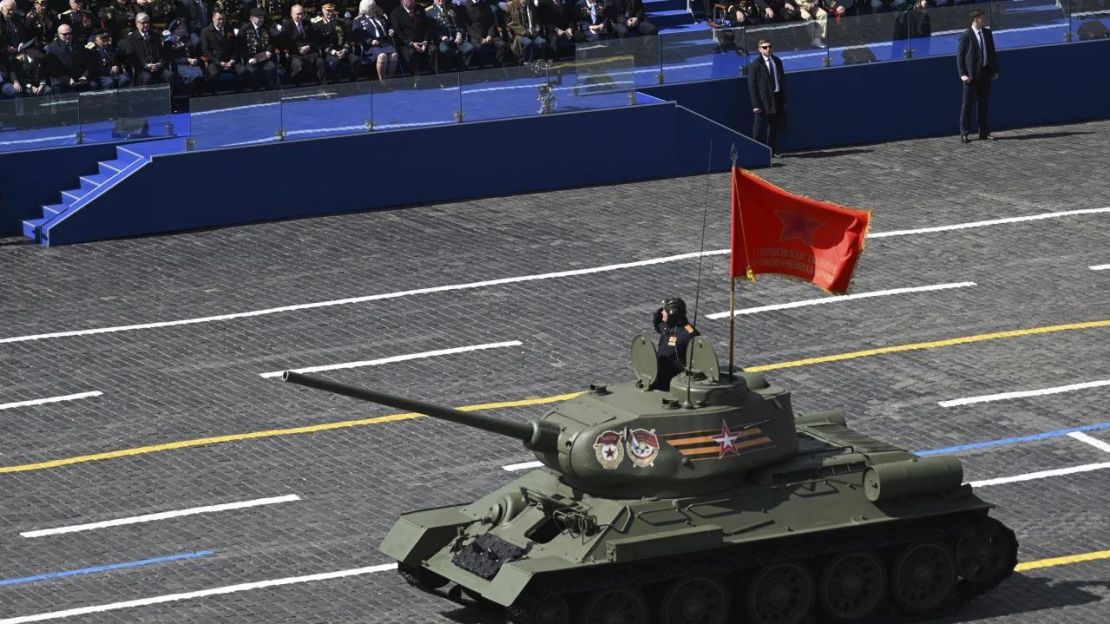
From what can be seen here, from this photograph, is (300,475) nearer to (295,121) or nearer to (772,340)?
(772,340)

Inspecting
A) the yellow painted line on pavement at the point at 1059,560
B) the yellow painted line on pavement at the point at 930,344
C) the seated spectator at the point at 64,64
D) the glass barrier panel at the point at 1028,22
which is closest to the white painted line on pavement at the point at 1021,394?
the yellow painted line on pavement at the point at 930,344

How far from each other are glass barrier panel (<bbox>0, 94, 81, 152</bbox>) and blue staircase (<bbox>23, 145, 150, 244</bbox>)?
2.42 feet

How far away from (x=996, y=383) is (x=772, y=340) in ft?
11.4

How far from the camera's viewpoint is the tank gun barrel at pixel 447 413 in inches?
798

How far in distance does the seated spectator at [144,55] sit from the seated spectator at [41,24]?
1.36 metres

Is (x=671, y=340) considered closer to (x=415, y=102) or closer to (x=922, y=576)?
(x=922, y=576)

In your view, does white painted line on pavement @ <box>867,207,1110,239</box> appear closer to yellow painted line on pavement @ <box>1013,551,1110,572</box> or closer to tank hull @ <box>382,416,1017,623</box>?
yellow painted line on pavement @ <box>1013,551,1110,572</box>

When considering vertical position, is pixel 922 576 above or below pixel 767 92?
below

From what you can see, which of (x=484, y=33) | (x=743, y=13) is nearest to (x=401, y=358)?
(x=484, y=33)

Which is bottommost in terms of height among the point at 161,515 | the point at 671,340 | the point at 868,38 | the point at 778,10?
the point at 161,515

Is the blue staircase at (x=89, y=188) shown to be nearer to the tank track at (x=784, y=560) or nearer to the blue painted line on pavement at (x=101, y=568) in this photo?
the blue painted line on pavement at (x=101, y=568)

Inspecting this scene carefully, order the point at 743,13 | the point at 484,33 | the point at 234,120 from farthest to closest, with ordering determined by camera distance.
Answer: the point at 743,13, the point at 484,33, the point at 234,120

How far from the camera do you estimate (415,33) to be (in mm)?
41344

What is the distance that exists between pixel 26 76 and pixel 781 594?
2132cm
